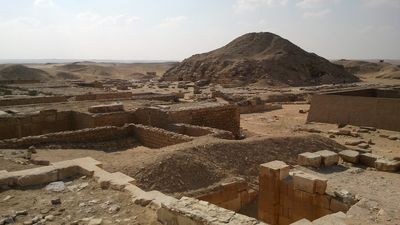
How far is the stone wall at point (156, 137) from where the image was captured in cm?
1161

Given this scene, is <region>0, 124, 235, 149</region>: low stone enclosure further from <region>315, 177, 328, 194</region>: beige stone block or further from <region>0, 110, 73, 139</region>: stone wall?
<region>315, 177, 328, 194</region>: beige stone block

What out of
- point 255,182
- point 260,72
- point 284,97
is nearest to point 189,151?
point 255,182

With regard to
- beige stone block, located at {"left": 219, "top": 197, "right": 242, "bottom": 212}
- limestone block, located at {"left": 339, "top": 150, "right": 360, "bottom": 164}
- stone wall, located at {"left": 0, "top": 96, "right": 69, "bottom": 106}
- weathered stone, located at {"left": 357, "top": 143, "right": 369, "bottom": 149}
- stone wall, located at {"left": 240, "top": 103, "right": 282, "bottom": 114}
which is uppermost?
stone wall, located at {"left": 0, "top": 96, "right": 69, "bottom": 106}

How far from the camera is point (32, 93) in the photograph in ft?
78.3

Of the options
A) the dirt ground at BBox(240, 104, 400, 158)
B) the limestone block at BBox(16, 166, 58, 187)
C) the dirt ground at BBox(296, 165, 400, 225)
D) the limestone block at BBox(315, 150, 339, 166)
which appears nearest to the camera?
the dirt ground at BBox(296, 165, 400, 225)

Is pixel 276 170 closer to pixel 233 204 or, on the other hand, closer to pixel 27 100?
pixel 233 204

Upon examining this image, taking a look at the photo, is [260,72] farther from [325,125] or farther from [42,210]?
[42,210]

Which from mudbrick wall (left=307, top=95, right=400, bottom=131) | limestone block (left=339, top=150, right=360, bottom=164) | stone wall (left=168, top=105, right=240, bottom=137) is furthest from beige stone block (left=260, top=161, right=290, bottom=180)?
mudbrick wall (left=307, top=95, right=400, bottom=131)

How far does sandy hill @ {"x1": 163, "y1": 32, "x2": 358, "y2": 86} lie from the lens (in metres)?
48.8

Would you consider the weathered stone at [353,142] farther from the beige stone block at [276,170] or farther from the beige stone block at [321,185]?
the beige stone block at [321,185]

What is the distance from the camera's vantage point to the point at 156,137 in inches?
487

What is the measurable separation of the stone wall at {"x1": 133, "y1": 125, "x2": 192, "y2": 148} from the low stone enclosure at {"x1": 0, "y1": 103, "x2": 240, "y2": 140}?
39.5 inches

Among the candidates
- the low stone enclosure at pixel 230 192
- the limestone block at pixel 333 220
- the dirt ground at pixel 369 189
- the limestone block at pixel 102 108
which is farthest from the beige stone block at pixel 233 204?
the limestone block at pixel 102 108

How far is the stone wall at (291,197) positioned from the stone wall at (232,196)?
62 cm
